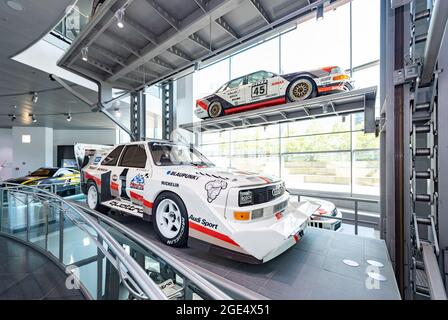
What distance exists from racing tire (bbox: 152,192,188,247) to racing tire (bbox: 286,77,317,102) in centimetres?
299

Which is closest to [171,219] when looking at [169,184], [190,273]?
[169,184]

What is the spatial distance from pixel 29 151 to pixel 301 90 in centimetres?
1759

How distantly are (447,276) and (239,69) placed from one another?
9921 mm

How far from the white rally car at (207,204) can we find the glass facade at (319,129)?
114 inches

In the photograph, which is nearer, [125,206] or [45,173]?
[125,206]

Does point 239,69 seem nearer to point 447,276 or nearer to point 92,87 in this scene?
point 92,87

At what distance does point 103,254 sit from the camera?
162 cm

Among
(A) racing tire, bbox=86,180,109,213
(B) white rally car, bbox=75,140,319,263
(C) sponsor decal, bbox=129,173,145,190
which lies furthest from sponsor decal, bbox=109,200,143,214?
(A) racing tire, bbox=86,180,109,213

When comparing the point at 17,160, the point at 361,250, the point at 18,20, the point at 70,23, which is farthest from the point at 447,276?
the point at 17,160

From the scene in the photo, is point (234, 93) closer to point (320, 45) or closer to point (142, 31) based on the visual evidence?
point (142, 31)

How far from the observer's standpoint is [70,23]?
5590mm

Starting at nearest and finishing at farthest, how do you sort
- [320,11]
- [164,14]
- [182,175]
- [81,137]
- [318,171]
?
[182,175]
[320,11]
[164,14]
[318,171]
[81,137]

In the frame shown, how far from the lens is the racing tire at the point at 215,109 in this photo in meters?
5.02

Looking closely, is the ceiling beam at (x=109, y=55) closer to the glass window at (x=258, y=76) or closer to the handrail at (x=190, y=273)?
the glass window at (x=258, y=76)
